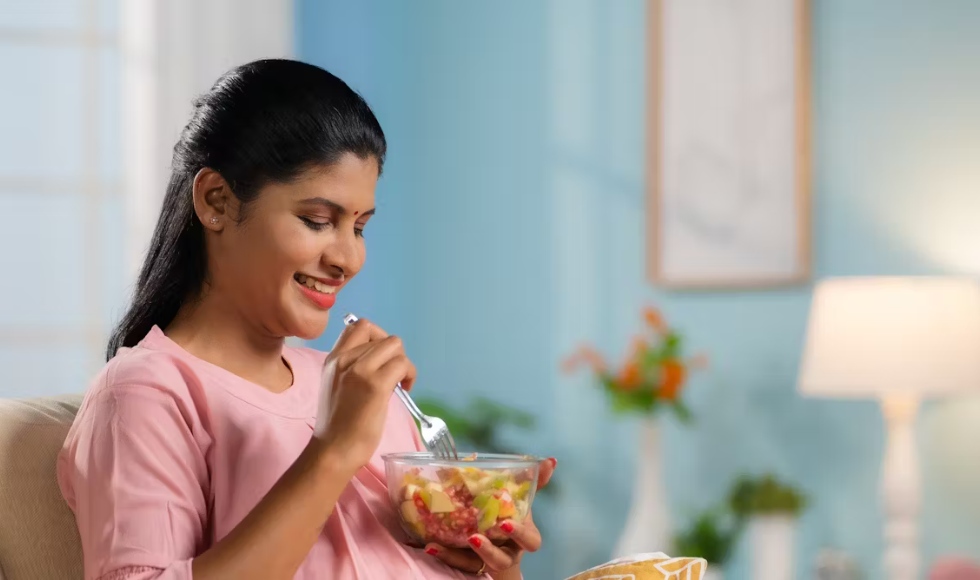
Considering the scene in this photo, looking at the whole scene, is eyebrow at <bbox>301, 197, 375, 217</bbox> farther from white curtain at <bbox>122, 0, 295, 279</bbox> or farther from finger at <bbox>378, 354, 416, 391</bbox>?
white curtain at <bbox>122, 0, 295, 279</bbox>

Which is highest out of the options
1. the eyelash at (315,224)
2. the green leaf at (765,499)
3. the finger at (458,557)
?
the eyelash at (315,224)

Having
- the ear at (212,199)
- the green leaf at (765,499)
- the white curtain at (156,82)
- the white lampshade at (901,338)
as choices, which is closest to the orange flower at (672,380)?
the green leaf at (765,499)

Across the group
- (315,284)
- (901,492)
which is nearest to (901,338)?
(901,492)

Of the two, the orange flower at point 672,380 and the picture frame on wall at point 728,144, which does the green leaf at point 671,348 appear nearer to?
the orange flower at point 672,380

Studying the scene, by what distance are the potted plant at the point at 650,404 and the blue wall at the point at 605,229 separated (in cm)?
26

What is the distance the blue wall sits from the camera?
3.07 m

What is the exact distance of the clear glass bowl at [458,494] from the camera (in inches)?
44.6

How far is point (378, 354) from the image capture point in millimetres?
1085

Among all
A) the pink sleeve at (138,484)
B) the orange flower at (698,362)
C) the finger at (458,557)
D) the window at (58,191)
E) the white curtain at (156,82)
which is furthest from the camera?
the orange flower at (698,362)

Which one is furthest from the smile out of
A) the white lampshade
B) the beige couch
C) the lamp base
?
the lamp base

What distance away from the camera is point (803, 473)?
3191 millimetres

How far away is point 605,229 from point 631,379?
2.08 feet

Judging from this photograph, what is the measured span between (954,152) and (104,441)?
2.64 meters

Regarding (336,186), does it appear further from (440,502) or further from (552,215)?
(552,215)
